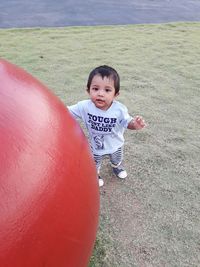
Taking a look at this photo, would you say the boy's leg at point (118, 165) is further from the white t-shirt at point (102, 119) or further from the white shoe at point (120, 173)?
the white t-shirt at point (102, 119)

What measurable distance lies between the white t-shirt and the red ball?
29.7 inches

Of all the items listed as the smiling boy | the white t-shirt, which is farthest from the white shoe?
the white t-shirt

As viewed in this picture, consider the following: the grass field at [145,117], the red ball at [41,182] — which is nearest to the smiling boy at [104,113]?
the grass field at [145,117]

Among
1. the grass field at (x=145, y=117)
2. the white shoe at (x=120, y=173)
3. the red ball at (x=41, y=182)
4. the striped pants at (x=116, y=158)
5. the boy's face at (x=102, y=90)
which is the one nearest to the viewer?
the red ball at (x=41, y=182)

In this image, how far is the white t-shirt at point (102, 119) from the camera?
303 cm

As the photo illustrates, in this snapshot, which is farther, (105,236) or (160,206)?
(160,206)

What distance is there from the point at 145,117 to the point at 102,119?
1.70m

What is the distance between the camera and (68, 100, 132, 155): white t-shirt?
303 centimetres

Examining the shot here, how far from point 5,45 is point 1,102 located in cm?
551

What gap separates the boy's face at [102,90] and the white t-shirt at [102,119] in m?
0.09

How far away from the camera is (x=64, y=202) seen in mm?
1911

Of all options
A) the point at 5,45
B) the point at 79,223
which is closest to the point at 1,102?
the point at 79,223

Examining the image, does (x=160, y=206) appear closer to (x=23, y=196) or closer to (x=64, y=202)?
(x=64, y=202)

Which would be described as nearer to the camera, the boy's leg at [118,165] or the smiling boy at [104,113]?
the smiling boy at [104,113]
